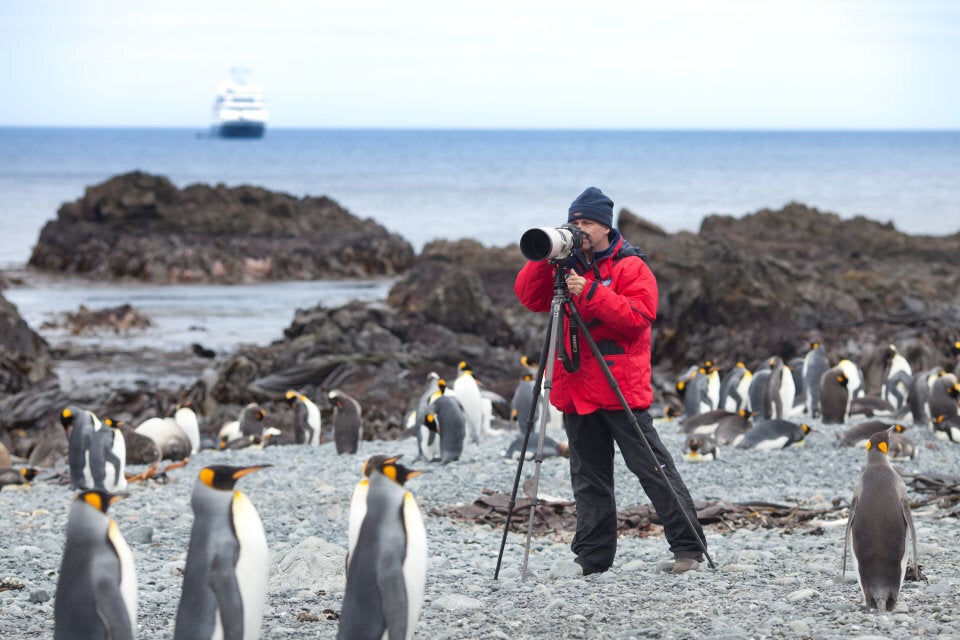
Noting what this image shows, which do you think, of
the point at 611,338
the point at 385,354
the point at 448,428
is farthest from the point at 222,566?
the point at 385,354

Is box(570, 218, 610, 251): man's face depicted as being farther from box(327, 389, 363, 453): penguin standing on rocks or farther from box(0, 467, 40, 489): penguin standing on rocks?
box(0, 467, 40, 489): penguin standing on rocks

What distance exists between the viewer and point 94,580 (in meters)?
3.61

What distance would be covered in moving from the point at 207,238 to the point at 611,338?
31.4m

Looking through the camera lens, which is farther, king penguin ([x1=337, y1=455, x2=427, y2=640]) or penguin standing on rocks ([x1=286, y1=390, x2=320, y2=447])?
penguin standing on rocks ([x1=286, y1=390, x2=320, y2=447])

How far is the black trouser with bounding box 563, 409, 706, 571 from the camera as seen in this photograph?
5.03m

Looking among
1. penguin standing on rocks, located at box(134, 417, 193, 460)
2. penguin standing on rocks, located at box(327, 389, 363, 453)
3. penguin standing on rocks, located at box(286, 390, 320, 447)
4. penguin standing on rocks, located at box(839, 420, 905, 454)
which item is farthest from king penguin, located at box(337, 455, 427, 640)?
penguin standing on rocks, located at box(286, 390, 320, 447)

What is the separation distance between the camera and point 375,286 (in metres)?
29.3

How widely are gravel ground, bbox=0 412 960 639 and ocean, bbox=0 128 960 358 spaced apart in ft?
40.5

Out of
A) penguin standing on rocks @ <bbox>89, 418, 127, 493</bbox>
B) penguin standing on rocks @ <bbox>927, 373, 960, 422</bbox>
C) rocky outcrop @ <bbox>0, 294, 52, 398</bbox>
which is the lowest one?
rocky outcrop @ <bbox>0, 294, 52, 398</bbox>

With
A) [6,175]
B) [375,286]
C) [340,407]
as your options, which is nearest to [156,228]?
[375,286]

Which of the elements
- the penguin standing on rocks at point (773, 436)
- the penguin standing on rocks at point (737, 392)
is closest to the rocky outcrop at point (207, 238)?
the penguin standing on rocks at point (737, 392)

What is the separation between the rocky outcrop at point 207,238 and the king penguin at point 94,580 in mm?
26610

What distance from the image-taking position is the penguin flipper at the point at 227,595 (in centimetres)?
366

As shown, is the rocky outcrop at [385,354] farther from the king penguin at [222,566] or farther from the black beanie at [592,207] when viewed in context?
the king penguin at [222,566]
